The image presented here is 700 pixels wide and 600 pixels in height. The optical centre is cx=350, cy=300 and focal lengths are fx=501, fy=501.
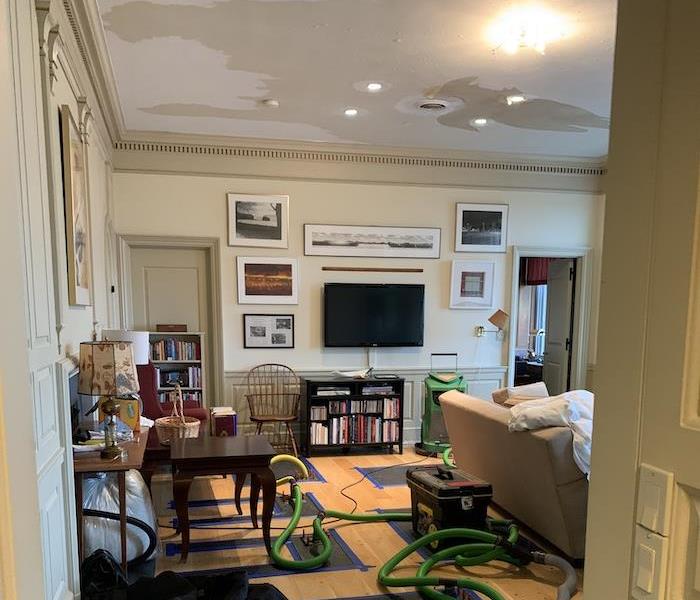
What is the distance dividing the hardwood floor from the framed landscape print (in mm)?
1677

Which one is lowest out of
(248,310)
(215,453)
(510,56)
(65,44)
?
(215,453)

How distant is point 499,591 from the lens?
2.69 m

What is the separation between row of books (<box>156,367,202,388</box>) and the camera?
5066 mm

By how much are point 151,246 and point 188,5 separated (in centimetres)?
288

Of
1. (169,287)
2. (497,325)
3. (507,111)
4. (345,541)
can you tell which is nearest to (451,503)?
(345,541)

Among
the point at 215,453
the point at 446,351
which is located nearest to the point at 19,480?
the point at 215,453

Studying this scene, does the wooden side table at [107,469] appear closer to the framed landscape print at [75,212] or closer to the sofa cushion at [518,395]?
the framed landscape print at [75,212]

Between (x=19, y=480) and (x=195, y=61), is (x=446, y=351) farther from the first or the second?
(x=19, y=480)

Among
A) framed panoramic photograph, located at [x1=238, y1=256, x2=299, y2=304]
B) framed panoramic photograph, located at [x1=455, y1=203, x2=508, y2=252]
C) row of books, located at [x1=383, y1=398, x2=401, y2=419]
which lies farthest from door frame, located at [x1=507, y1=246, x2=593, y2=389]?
framed panoramic photograph, located at [x1=238, y1=256, x2=299, y2=304]

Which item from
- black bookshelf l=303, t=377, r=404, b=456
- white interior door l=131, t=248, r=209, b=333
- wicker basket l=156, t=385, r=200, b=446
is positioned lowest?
black bookshelf l=303, t=377, r=404, b=456

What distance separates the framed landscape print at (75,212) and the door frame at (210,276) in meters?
1.97

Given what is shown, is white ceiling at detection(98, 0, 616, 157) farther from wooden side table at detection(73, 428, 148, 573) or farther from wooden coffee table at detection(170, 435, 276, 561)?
wooden coffee table at detection(170, 435, 276, 561)

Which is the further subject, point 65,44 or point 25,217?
point 65,44

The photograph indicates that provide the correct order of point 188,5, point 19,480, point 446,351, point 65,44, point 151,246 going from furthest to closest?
point 446,351 → point 151,246 → point 188,5 → point 65,44 → point 19,480
